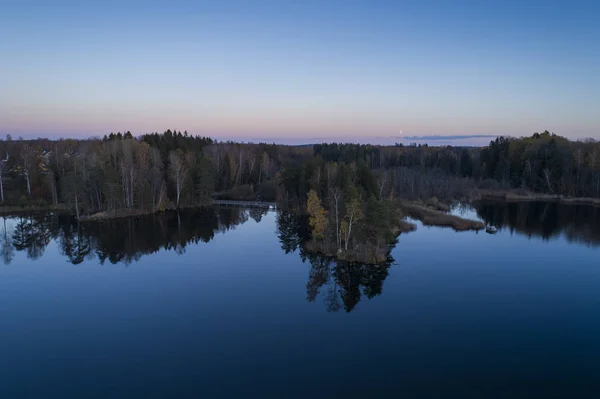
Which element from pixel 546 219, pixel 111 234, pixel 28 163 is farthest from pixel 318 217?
pixel 28 163

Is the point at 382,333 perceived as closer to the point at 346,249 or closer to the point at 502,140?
the point at 346,249

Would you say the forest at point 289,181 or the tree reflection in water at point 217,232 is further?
the forest at point 289,181

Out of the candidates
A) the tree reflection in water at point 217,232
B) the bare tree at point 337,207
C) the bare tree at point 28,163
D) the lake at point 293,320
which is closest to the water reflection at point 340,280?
the tree reflection in water at point 217,232

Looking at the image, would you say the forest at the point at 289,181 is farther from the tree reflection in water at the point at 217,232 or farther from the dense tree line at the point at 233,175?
the tree reflection in water at the point at 217,232

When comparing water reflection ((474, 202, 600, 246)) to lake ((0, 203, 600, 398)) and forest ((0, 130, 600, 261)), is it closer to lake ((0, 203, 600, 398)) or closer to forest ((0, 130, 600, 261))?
lake ((0, 203, 600, 398))

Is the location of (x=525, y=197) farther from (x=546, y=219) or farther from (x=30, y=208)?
(x=30, y=208)
